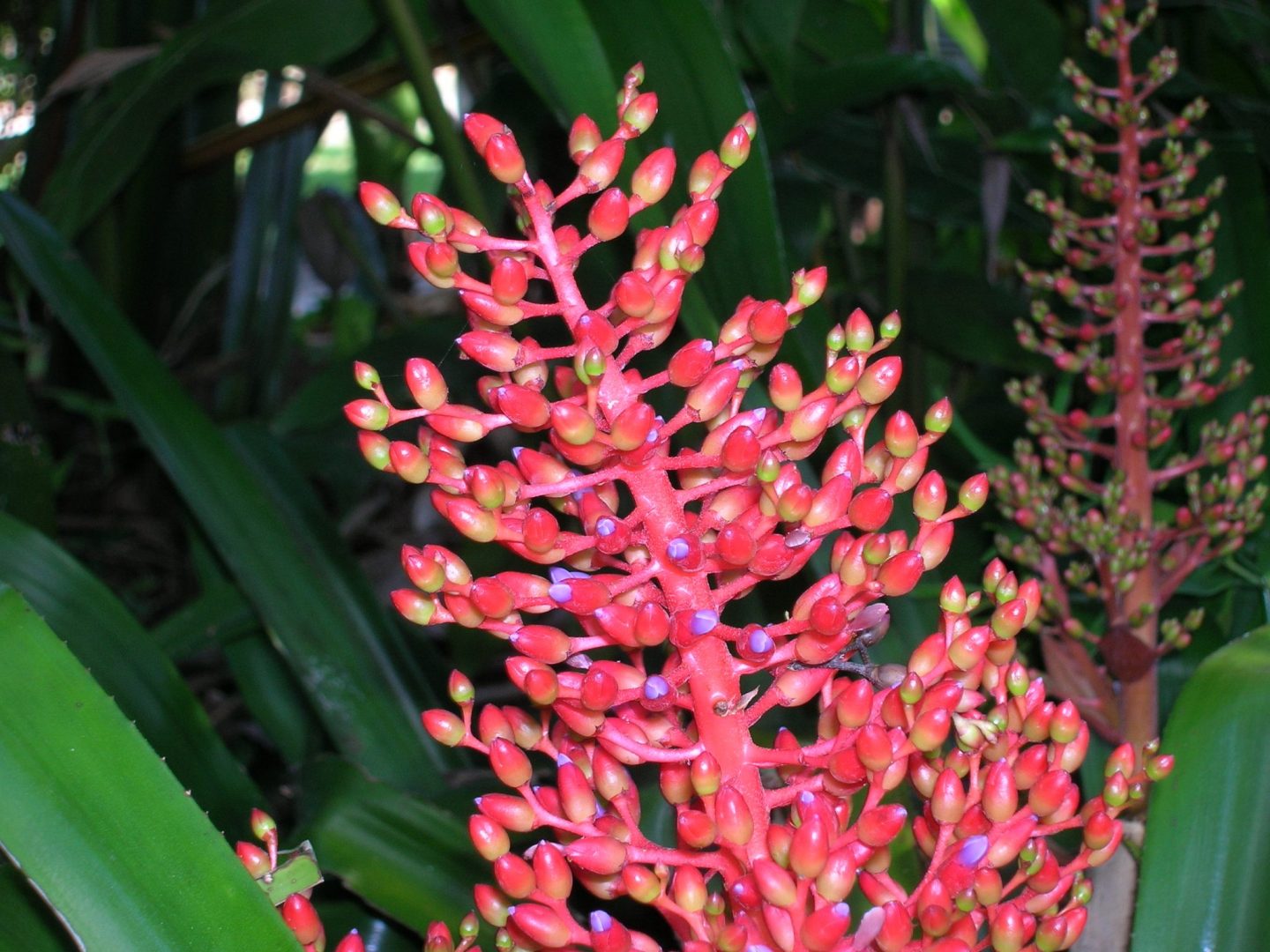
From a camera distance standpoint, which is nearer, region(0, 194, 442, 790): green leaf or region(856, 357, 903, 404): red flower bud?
region(856, 357, 903, 404): red flower bud

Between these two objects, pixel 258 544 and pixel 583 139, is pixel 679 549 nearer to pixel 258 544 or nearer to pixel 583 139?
pixel 583 139

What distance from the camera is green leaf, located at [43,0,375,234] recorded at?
3.60 feet

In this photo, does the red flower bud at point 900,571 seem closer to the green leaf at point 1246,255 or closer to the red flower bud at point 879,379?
the red flower bud at point 879,379

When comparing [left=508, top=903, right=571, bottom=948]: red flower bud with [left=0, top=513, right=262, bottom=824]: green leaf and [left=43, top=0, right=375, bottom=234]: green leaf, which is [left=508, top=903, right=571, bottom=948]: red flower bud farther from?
[left=43, top=0, right=375, bottom=234]: green leaf

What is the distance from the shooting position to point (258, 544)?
919 millimetres

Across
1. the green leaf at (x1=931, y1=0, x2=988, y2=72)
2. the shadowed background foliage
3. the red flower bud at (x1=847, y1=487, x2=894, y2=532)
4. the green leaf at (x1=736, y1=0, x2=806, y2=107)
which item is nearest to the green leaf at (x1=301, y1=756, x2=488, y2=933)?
the shadowed background foliage

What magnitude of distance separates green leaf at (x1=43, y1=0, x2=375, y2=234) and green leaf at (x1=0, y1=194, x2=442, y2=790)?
0.21 metres

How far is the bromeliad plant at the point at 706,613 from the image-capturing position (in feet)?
1.35

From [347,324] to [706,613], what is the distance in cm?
178

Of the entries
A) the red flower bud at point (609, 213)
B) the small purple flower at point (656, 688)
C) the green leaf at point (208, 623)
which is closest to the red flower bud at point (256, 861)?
the small purple flower at point (656, 688)

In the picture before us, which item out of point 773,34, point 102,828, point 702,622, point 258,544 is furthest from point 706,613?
point 773,34

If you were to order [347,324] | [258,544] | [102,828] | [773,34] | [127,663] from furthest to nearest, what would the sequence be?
[347,324] < [773,34] < [258,544] < [127,663] < [102,828]

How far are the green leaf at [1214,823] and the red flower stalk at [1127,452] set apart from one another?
213mm

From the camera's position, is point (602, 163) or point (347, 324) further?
point (347, 324)
